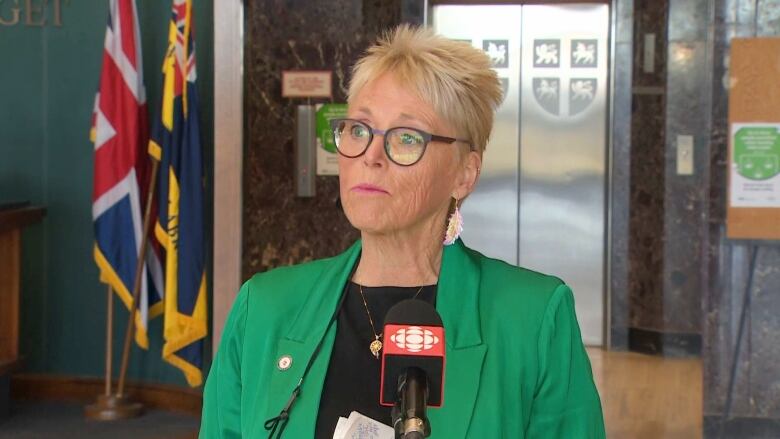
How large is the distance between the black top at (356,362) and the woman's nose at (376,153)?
0.76ft

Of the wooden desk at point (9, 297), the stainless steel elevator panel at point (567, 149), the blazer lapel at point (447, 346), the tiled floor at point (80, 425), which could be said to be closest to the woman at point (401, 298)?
the blazer lapel at point (447, 346)

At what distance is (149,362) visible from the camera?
697 centimetres

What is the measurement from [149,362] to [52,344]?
24.9 inches

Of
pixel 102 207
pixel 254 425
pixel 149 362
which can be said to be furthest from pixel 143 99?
pixel 254 425

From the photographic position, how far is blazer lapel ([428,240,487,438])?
1.93 metres

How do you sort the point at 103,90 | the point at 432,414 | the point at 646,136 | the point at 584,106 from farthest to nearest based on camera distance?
the point at 103,90
the point at 584,106
the point at 646,136
the point at 432,414

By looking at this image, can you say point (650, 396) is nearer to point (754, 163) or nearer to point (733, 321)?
point (733, 321)

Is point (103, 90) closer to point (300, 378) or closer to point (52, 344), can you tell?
point (52, 344)

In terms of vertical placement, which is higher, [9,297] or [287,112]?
[287,112]

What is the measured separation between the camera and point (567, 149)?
19.7ft

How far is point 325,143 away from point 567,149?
4.08ft

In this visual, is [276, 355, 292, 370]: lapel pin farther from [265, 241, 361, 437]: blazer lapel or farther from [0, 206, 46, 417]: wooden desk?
[0, 206, 46, 417]: wooden desk

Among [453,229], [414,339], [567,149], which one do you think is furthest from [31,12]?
[414,339]

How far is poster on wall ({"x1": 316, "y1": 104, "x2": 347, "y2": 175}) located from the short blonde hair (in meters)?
3.46
